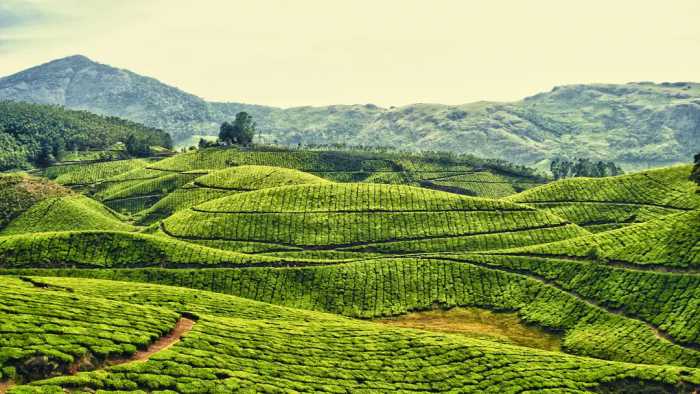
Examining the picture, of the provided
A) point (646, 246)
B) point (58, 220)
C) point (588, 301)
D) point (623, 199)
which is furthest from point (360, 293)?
point (58, 220)

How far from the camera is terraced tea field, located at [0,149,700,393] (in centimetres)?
5828

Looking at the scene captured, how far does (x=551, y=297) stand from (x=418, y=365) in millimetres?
46904

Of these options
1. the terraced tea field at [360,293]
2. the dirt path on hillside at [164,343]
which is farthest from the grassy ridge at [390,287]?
the dirt path on hillside at [164,343]

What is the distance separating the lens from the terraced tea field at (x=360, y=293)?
58281mm

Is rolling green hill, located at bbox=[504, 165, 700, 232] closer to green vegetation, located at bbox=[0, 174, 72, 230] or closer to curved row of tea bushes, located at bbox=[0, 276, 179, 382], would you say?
curved row of tea bushes, located at bbox=[0, 276, 179, 382]

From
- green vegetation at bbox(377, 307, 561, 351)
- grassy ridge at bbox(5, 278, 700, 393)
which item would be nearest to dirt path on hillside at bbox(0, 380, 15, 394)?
grassy ridge at bbox(5, 278, 700, 393)

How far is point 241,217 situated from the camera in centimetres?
15538

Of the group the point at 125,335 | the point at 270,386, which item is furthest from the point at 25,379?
the point at 270,386

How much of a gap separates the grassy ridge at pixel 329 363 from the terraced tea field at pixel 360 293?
0.95 feet

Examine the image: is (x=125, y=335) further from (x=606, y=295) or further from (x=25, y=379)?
(x=606, y=295)

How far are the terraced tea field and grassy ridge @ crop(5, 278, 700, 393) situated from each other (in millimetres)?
291

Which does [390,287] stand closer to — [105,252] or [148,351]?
[148,351]

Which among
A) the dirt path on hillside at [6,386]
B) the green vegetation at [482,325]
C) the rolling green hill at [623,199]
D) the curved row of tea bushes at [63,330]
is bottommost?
the green vegetation at [482,325]

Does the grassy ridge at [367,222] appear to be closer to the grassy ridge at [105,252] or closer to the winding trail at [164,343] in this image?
the grassy ridge at [105,252]
